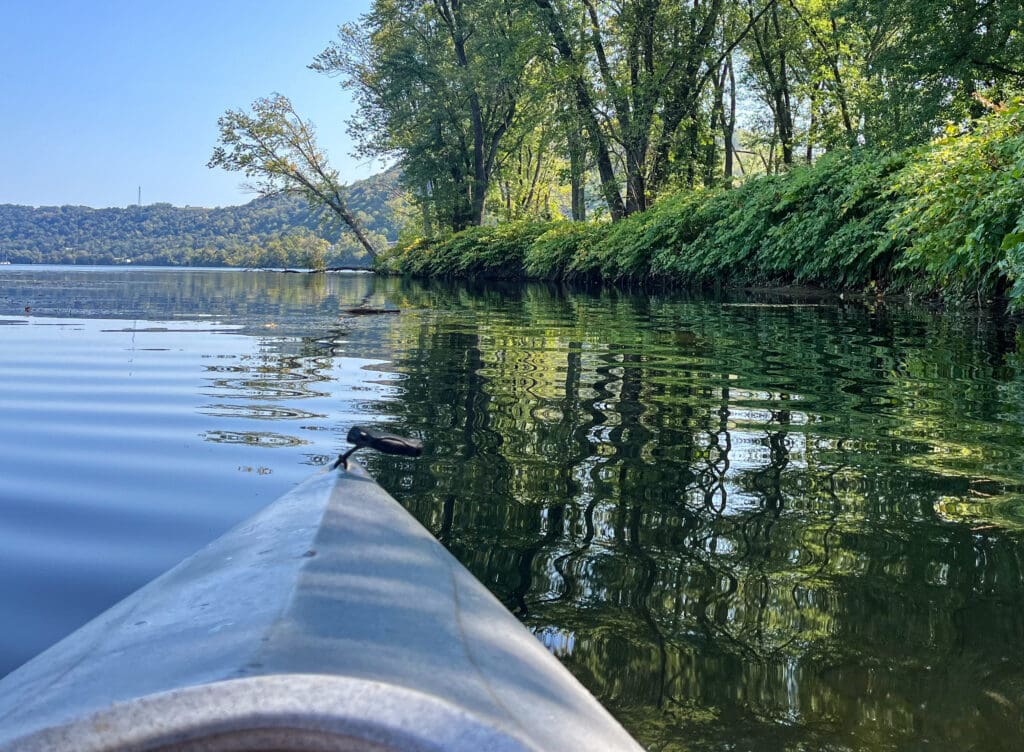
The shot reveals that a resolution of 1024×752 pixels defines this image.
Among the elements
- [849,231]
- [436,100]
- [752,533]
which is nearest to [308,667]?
[752,533]

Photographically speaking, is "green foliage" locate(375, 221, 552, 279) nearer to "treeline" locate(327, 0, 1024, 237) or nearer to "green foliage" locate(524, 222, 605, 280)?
"green foliage" locate(524, 222, 605, 280)

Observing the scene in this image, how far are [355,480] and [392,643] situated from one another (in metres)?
0.95

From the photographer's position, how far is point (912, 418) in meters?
4.80

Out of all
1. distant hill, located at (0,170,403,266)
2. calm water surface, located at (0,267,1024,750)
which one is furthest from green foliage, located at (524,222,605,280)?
distant hill, located at (0,170,403,266)

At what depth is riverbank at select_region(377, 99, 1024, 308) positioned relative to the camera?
9016mm

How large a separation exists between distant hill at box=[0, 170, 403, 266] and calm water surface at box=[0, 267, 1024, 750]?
93814mm

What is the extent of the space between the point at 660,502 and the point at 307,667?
2.52m

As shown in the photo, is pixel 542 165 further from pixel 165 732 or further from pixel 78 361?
pixel 165 732

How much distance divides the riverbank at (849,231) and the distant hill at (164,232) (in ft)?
258

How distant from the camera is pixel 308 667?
924mm

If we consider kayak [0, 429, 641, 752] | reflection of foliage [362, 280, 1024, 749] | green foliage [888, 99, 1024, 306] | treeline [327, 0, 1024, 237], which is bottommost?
reflection of foliage [362, 280, 1024, 749]

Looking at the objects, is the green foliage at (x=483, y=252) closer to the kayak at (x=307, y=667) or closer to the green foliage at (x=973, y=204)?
the green foliage at (x=973, y=204)

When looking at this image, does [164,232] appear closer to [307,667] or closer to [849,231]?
[849,231]

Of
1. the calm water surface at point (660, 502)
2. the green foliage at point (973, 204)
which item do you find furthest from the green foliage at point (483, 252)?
the calm water surface at point (660, 502)
